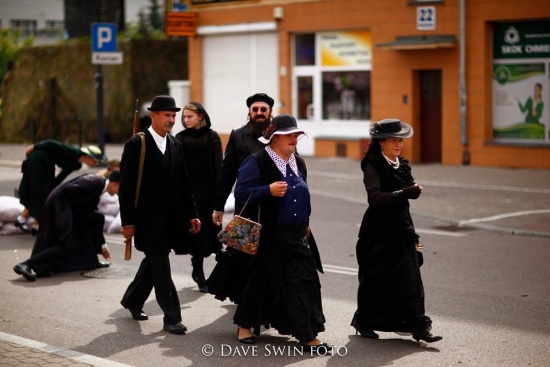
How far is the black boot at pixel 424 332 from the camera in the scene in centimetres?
772

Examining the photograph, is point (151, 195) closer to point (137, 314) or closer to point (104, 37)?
point (137, 314)

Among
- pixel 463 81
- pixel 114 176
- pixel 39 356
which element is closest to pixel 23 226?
pixel 114 176

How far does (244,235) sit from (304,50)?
20.1 metres

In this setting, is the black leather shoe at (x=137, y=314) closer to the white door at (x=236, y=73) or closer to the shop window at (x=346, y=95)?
the shop window at (x=346, y=95)

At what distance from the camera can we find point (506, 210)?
54.0ft

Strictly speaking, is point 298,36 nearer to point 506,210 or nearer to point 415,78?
point 415,78

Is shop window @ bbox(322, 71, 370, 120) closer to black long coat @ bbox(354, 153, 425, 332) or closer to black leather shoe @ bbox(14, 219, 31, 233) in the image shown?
black leather shoe @ bbox(14, 219, 31, 233)

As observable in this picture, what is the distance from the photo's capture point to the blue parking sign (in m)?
22.8

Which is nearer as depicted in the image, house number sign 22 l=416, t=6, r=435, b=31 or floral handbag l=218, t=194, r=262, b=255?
floral handbag l=218, t=194, r=262, b=255

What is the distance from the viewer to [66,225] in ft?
35.2

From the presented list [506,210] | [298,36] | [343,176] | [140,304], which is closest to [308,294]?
[140,304]

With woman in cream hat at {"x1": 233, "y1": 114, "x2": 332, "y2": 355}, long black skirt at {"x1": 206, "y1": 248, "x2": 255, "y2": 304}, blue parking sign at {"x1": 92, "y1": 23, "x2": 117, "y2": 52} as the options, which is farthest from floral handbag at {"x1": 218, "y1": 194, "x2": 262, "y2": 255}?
blue parking sign at {"x1": 92, "y1": 23, "x2": 117, "y2": 52}

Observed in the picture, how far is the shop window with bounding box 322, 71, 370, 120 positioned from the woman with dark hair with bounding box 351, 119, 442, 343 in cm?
1797

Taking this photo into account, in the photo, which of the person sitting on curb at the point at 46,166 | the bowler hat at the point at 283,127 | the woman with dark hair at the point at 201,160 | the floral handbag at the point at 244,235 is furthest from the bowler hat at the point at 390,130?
the person sitting on curb at the point at 46,166
